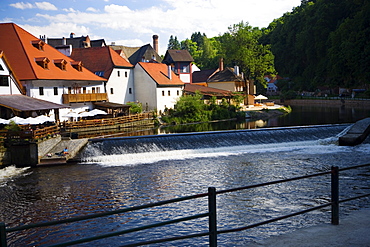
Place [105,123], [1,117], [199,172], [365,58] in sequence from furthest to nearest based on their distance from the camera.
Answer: [365,58] < [105,123] < [1,117] < [199,172]

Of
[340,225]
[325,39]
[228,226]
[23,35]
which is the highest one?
[325,39]

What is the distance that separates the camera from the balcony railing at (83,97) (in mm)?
43219

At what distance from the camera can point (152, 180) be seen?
20609mm

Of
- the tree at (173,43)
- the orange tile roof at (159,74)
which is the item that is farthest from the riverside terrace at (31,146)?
the tree at (173,43)

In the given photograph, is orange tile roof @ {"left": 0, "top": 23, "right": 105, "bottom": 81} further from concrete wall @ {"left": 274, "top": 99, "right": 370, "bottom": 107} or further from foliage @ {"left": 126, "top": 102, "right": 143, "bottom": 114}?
concrete wall @ {"left": 274, "top": 99, "right": 370, "bottom": 107}

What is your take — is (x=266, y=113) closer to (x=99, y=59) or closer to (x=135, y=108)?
(x=135, y=108)

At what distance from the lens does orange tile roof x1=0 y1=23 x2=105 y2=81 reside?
39969mm

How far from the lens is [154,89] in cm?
5456

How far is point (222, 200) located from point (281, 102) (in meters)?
77.0

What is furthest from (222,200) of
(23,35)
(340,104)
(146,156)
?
(340,104)

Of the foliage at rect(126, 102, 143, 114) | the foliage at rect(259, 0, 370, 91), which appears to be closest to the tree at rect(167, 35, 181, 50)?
the foliage at rect(259, 0, 370, 91)

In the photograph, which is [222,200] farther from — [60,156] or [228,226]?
[60,156]

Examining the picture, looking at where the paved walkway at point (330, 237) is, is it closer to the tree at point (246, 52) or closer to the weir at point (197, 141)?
the weir at point (197, 141)

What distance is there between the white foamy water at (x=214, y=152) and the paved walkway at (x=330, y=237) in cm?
1865
